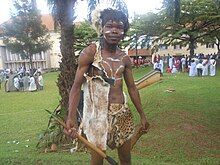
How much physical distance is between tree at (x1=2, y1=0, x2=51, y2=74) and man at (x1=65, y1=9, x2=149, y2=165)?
32.3 metres

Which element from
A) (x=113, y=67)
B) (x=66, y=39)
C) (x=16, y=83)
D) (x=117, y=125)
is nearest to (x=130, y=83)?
(x=113, y=67)

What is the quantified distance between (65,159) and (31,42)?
32.4m

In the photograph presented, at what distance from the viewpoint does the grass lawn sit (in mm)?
6409

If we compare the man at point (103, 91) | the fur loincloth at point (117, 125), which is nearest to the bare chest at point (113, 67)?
the man at point (103, 91)

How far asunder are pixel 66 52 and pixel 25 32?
29812 mm

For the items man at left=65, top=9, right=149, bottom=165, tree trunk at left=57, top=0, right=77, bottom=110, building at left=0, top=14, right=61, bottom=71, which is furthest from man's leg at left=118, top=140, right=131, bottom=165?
building at left=0, top=14, right=61, bottom=71

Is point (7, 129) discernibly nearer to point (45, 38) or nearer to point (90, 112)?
point (90, 112)

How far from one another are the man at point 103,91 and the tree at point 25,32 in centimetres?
3229

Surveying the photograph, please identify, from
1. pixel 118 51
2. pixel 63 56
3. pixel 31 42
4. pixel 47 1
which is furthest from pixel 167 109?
pixel 31 42

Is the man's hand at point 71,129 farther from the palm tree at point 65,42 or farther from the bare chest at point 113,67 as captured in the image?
the palm tree at point 65,42

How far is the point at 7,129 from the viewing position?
35.0 feet

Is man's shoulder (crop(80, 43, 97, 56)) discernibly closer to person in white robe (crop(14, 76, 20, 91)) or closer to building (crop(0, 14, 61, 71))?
person in white robe (crop(14, 76, 20, 91))

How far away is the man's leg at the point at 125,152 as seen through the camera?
3.45 metres

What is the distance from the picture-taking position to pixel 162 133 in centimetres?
880
